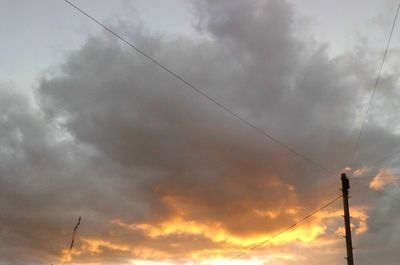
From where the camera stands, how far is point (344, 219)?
27.5 m

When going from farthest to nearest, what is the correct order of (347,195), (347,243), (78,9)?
(347,195) < (347,243) < (78,9)

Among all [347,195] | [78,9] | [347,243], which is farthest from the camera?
[347,195]

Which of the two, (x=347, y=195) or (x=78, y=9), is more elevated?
(x=78, y=9)

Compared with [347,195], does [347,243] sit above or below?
below

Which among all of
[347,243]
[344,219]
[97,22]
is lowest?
[347,243]

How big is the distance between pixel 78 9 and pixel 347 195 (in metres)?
22.0

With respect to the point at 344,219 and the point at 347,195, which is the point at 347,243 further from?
the point at 347,195

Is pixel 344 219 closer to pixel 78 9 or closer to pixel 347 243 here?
pixel 347 243

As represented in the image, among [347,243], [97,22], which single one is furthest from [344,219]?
[97,22]

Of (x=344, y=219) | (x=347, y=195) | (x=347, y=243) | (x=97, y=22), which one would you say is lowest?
(x=347, y=243)

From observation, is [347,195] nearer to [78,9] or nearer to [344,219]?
[344,219]

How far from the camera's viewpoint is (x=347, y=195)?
28.6m

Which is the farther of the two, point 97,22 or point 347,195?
point 347,195

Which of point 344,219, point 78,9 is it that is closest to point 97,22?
point 78,9
